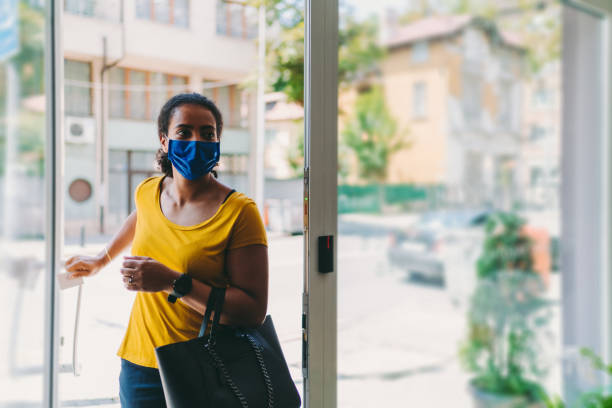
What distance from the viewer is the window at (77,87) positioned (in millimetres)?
1102

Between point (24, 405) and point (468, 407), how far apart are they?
7.40 feet

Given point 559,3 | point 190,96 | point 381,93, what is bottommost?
point 190,96

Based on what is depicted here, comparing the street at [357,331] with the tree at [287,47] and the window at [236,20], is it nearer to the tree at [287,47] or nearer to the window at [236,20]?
the tree at [287,47]

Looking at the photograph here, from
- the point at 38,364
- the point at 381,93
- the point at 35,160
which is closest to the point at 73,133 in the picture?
the point at 35,160

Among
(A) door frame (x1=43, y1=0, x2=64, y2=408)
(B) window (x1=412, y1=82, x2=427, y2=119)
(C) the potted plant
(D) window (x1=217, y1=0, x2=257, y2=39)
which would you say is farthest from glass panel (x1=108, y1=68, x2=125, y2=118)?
(C) the potted plant

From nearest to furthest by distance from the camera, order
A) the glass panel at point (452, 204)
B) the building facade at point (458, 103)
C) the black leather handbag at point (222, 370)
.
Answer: the black leather handbag at point (222, 370) < the glass panel at point (452, 204) < the building facade at point (458, 103)

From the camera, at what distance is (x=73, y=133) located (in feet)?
3.65

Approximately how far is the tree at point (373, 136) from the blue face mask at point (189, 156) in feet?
3.40

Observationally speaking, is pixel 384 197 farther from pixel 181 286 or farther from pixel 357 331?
pixel 181 286

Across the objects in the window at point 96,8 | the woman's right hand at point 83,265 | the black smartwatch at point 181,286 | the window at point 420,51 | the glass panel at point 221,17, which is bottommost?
the black smartwatch at point 181,286

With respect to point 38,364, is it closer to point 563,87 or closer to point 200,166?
point 200,166

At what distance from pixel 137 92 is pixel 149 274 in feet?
1.44

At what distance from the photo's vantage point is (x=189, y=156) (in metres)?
1.12

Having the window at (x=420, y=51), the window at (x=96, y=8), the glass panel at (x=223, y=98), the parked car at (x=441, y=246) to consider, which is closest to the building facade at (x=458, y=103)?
the window at (x=420, y=51)
